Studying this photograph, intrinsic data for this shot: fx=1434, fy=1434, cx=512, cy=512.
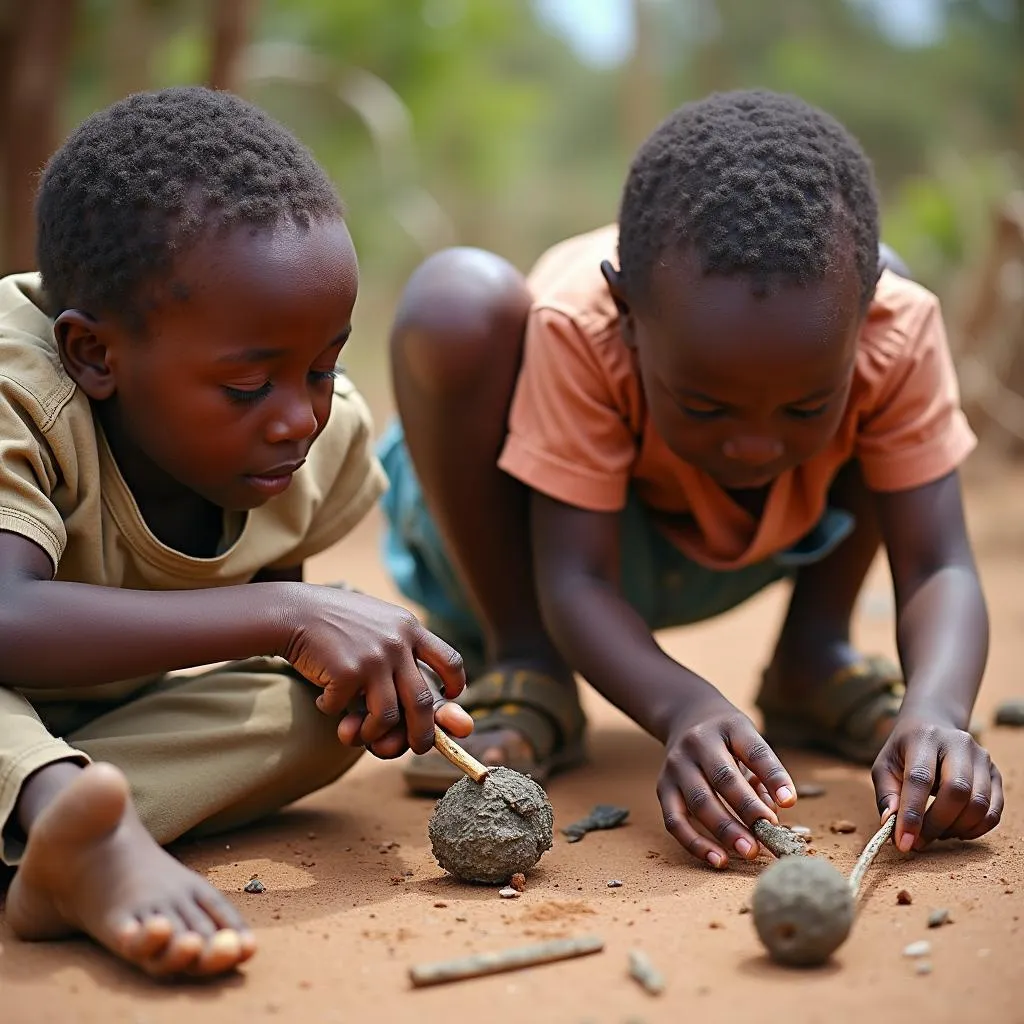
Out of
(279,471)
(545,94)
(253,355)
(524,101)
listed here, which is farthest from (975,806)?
(545,94)

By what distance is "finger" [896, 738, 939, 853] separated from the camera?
2.20m

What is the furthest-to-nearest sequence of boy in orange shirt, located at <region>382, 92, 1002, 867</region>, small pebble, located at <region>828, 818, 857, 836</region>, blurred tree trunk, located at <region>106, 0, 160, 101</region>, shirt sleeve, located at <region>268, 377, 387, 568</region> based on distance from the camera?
blurred tree trunk, located at <region>106, 0, 160, 101</region>
shirt sleeve, located at <region>268, 377, 387, 568</region>
small pebble, located at <region>828, 818, 857, 836</region>
boy in orange shirt, located at <region>382, 92, 1002, 867</region>

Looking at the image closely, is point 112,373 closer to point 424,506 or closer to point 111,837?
point 111,837

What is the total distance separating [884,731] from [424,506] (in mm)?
1135

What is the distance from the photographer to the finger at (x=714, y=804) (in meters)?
2.18

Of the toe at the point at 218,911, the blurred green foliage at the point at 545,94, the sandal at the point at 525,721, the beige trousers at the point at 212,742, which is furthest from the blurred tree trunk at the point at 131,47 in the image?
the toe at the point at 218,911

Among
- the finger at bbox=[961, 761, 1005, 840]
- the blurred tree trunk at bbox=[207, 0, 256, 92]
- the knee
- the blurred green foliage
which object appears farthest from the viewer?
the blurred green foliage

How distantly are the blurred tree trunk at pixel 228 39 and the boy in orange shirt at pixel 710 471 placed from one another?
341 cm

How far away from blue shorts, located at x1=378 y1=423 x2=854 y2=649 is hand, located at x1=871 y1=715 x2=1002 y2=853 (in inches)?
29.1

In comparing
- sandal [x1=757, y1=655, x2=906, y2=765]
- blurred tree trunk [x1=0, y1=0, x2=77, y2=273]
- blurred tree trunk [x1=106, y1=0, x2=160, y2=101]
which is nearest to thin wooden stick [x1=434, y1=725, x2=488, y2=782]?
sandal [x1=757, y1=655, x2=906, y2=765]

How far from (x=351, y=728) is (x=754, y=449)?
0.83m

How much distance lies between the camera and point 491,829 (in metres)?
2.15

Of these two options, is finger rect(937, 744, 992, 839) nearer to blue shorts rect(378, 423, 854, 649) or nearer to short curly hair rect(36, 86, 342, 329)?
blue shorts rect(378, 423, 854, 649)

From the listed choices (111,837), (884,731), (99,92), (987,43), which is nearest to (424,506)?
(884,731)
